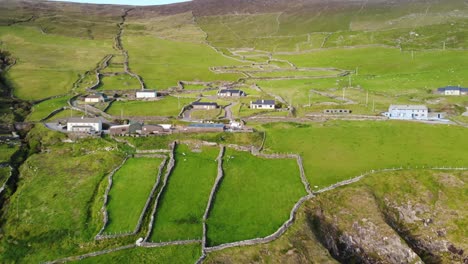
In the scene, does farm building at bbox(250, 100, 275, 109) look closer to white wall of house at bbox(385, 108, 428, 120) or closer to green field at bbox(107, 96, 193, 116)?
green field at bbox(107, 96, 193, 116)

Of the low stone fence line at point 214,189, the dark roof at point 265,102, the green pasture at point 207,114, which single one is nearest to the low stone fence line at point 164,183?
the low stone fence line at point 214,189

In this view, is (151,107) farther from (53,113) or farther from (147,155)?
(147,155)

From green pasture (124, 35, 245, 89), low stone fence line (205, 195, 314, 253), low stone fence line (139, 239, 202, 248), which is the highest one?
green pasture (124, 35, 245, 89)

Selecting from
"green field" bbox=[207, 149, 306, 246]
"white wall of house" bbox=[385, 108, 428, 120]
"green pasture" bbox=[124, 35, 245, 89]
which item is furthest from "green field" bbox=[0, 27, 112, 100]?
"white wall of house" bbox=[385, 108, 428, 120]

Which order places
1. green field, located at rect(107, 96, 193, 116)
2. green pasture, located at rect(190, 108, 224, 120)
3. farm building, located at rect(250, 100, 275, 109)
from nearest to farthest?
green pasture, located at rect(190, 108, 224, 120) → green field, located at rect(107, 96, 193, 116) → farm building, located at rect(250, 100, 275, 109)

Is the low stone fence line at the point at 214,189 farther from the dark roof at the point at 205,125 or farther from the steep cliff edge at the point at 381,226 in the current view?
the dark roof at the point at 205,125

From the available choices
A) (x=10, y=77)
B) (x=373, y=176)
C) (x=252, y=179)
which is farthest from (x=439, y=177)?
(x=10, y=77)
